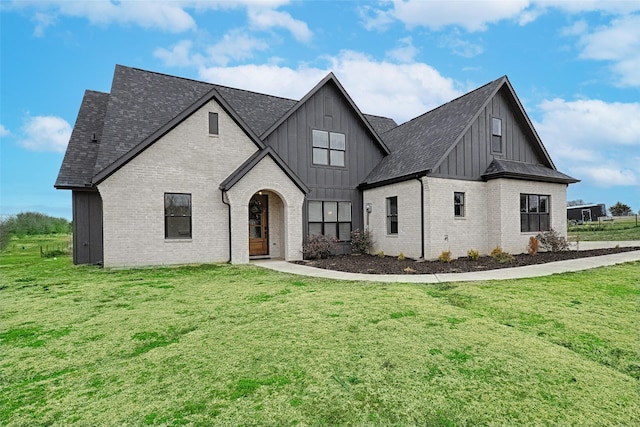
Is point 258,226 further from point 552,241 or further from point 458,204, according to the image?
point 552,241

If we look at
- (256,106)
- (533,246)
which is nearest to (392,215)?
(533,246)

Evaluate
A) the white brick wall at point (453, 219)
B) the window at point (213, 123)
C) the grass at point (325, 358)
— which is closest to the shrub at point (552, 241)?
the white brick wall at point (453, 219)

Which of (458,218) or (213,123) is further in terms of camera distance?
(458,218)

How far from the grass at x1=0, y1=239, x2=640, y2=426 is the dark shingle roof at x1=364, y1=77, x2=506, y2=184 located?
7501 millimetres

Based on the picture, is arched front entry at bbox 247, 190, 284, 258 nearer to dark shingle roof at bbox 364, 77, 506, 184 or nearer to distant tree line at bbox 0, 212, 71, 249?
dark shingle roof at bbox 364, 77, 506, 184

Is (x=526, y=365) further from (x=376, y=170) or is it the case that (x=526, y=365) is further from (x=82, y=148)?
(x=82, y=148)

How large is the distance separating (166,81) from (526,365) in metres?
17.5

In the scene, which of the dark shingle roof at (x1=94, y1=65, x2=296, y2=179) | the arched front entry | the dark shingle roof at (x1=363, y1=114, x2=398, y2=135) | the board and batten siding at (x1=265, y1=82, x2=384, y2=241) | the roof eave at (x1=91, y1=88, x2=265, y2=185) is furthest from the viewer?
the dark shingle roof at (x1=363, y1=114, x2=398, y2=135)

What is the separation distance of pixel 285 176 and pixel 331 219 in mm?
3432

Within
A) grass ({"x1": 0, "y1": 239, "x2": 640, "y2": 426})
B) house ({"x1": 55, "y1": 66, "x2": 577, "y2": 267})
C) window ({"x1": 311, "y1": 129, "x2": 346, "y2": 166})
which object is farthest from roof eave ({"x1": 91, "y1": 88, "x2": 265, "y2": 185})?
grass ({"x1": 0, "y1": 239, "x2": 640, "y2": 426})

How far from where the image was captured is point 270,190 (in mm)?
13086

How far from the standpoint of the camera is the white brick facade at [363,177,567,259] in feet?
41.5

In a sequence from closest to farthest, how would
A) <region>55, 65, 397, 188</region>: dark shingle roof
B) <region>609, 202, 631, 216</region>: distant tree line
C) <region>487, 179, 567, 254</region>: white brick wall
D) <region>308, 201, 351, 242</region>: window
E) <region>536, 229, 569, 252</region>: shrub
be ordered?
<region>55, 65, 397, 188</region>: dark shingle roof → <region>487, 179, 567, 254</region>: white brick wall → <region>536, 229, 569, 252</region>: shrub → <region>308, 201, 351, 242</region>: window → <region>609, 202, 631, 216</region>: distant tree line

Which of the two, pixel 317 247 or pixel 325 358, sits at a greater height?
pixel 317 247
